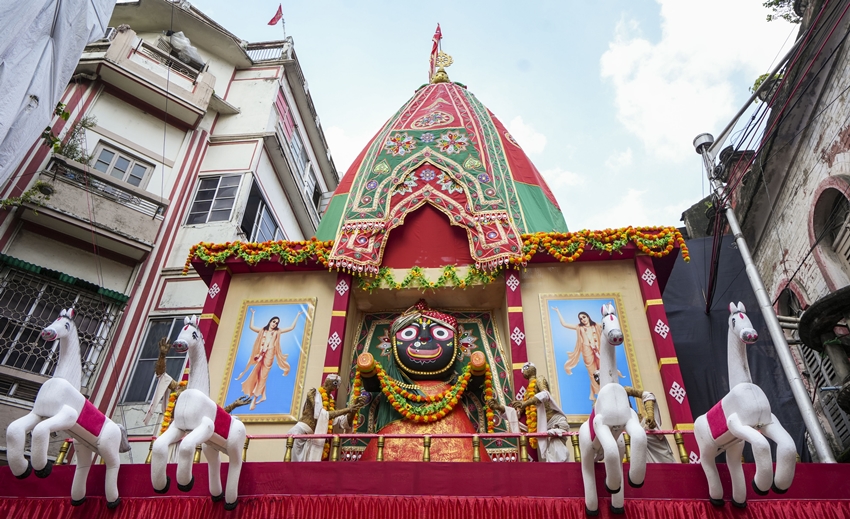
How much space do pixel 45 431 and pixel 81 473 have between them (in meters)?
1.07

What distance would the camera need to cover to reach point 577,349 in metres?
9.13

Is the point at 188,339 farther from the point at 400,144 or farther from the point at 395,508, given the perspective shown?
the point at 400,144

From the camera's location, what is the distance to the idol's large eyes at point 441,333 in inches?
368

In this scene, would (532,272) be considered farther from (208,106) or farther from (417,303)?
(208,106)

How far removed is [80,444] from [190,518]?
1.51 m

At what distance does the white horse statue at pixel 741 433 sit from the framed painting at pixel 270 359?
18.7ft

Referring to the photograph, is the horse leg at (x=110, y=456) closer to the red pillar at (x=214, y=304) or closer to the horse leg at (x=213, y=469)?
the horse leg at (x=213, y=469)

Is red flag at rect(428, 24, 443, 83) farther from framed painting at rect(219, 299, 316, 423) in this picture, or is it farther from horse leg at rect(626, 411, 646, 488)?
horse leg at rect(626, 411, 646, 488)

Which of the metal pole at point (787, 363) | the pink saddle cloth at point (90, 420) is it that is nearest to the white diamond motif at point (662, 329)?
the metal pole at point (787, 363)

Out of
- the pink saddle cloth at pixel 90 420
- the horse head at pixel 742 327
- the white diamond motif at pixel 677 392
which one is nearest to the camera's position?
the horse head at pixel 742 327

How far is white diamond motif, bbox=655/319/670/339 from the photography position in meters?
8.90

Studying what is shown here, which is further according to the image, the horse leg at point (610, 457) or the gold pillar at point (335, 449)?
the gold pillar at point (335, 449)

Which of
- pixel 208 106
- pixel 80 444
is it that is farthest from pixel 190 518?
pixel 208 106

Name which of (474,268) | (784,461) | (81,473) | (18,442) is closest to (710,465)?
(784,461)
